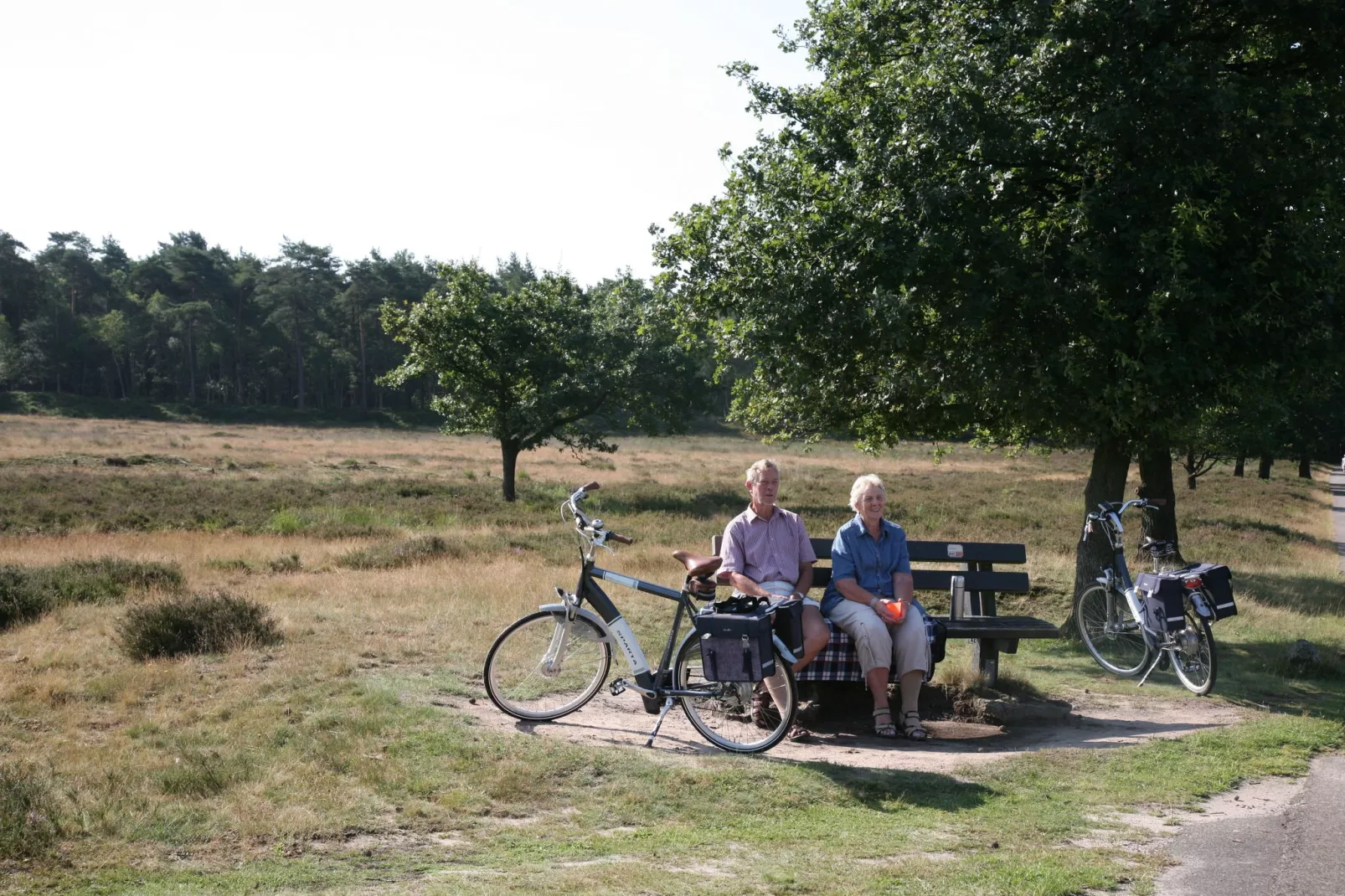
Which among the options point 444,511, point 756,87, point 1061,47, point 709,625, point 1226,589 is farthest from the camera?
point 444,511

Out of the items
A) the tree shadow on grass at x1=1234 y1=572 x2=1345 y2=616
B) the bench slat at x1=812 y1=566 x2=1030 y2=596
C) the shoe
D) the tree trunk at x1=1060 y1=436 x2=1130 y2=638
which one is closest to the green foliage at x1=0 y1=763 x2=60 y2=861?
the shoe

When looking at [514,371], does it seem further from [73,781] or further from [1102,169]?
[73,781]

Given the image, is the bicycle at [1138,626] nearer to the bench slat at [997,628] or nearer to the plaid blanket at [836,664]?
the bench slat at [997,628]

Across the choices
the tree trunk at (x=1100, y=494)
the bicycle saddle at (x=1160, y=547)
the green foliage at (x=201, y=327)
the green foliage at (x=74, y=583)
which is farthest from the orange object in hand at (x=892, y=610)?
the green foliage at (x=201, y=327)

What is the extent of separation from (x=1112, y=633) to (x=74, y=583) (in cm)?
1080

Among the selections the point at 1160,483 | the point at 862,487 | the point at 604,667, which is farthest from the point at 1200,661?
the point at 1160,483

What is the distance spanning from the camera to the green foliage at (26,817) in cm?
466

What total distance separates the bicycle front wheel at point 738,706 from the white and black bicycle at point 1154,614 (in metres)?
3.24

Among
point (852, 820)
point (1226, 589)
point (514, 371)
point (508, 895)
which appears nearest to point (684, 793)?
point (852, 820)

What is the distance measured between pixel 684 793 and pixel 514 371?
28128 millimetres

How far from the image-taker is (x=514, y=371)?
33.3 metres

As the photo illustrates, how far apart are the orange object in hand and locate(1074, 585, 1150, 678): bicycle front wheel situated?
2.82 meters

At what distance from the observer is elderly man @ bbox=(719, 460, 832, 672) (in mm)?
7324

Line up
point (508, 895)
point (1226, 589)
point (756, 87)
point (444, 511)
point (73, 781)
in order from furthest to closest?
point (444, 511)
point (756, 87)
point (1226, 589)
point (73, 781)
point (508, 895)
